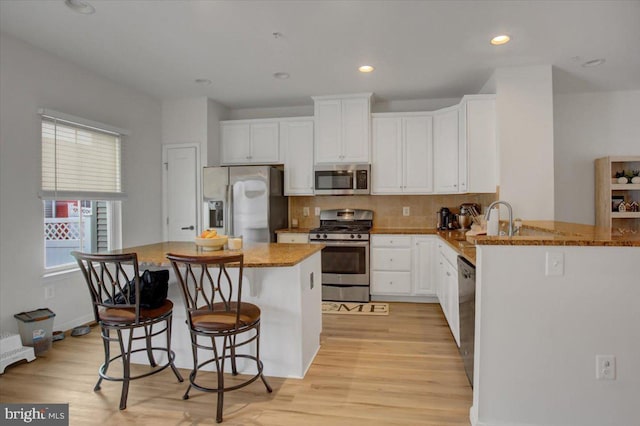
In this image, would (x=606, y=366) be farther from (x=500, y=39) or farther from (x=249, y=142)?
(x=249, y=142)

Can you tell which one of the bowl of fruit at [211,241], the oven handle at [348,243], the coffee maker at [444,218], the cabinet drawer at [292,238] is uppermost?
the coffee maker at [444,218]

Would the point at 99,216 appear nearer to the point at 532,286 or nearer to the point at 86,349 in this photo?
the point at 86,349

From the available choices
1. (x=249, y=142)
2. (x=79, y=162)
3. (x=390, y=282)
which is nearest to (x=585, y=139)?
(x=390, y=282)

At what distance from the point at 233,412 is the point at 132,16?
9.29ft

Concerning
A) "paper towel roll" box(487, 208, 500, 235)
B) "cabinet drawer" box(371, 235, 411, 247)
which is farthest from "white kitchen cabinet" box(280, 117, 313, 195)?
"paper towel roll" box(487, 208, 500, 235)

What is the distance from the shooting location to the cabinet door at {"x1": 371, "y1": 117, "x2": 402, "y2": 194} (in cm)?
472

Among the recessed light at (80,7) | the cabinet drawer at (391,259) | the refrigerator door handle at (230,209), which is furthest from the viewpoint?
the refrigerator door handle at (230,209)

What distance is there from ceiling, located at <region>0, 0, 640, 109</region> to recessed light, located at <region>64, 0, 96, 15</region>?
1.8 inches

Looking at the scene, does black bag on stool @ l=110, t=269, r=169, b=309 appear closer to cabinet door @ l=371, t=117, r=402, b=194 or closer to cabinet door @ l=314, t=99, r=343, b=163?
cabinet door @ l=314, t=99, r=343, b=163

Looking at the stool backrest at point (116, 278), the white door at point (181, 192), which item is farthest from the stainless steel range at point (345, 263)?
the stool backrest at point (116, 278)

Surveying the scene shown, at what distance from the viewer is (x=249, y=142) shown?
5.07 metres

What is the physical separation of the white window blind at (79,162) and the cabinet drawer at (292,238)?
6.26 feet

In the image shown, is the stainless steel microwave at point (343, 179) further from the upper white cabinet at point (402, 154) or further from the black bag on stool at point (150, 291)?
the black bag on stool at point (150, 291)

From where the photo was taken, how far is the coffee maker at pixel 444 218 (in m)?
4.71
